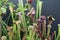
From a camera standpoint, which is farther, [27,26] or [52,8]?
[52,8]

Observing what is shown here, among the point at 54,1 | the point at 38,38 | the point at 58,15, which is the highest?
the point at 54,1

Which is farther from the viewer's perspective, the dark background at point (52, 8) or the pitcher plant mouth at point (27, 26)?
the dark background at point (52, 8)

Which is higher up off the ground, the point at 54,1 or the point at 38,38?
the point at 54,1

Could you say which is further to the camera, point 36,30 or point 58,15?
point 58,15

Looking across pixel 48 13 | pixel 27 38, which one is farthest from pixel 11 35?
pixel 48 13

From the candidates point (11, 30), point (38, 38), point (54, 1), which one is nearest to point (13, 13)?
point (11, 30)

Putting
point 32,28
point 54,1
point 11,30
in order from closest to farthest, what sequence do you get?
point 32,28, point 11,30, point 54,1

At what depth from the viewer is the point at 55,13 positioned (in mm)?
1629

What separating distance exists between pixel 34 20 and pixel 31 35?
181 millimetres

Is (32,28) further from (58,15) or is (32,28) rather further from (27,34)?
(58,15)

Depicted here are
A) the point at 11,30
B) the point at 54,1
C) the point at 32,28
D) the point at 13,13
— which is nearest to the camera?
the point at 32,28

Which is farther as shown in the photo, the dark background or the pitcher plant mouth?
the dark background

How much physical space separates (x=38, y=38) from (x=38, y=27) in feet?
0.28

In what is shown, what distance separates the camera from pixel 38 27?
1296mm
